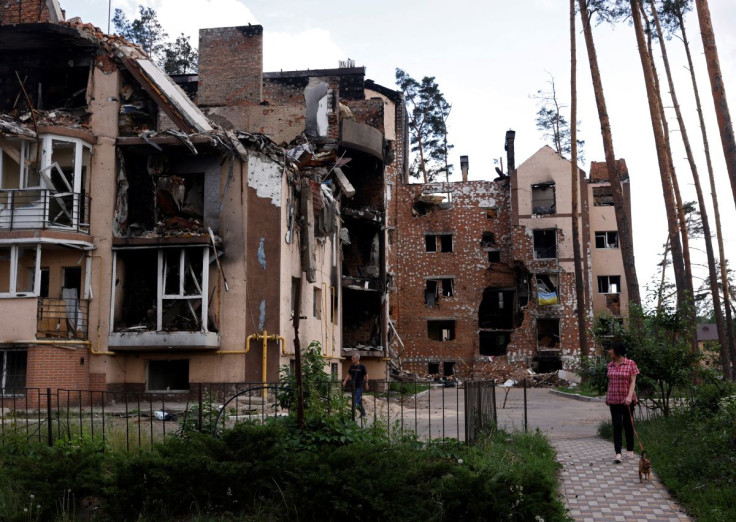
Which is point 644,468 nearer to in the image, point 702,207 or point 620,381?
point 620,381

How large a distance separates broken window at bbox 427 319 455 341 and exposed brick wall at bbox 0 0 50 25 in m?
29.7

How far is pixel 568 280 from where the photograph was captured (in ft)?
150

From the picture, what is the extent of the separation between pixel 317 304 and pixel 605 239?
27.2m

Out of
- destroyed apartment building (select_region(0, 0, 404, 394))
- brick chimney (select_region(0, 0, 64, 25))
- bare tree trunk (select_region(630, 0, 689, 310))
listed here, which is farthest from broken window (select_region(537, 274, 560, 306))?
brick chimney (select_region(0, 0, 64, 25))

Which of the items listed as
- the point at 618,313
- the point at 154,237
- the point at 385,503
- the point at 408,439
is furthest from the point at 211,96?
the point at 618,313

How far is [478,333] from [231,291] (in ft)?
88.6

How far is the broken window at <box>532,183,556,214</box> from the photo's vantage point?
47094 millimetres

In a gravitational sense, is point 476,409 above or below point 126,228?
below

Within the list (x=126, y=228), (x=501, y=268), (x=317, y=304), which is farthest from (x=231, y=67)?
(x=501, y=268)

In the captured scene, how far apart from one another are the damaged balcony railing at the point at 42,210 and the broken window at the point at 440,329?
29152 mm

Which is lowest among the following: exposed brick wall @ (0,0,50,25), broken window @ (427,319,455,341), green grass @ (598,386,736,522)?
green grass @ (598,386,736,522)

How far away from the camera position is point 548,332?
47406 millimetres

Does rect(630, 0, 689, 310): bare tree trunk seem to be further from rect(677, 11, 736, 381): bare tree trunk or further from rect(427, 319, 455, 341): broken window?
rect(427, 319, 455, 341): broken window

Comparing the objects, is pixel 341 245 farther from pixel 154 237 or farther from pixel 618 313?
pixel 618 313
